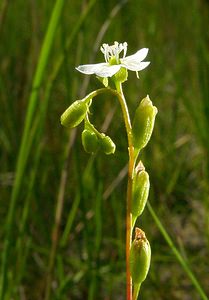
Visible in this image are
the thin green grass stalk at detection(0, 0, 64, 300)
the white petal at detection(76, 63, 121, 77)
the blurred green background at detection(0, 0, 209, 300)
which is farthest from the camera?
the blurred green background at detection(0, 0, 209, 300)

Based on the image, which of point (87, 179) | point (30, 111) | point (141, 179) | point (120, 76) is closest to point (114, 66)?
point (120, 76)

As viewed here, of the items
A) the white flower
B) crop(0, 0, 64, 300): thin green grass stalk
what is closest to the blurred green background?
crop(0, 0, 64, 300): thin green grass stalk

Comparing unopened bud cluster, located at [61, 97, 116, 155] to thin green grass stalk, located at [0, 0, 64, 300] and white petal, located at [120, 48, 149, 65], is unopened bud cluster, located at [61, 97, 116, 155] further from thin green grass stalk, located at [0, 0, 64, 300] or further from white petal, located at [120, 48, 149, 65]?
thin green grass stalk, located at [0, 0, 64, 300]

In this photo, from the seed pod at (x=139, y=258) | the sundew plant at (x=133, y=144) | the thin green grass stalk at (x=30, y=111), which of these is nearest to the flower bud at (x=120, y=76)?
the sundew plant at (x=133, y=144)

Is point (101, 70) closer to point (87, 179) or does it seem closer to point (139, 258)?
point (139, 258)

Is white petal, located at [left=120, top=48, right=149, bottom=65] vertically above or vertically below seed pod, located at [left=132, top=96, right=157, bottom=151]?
above

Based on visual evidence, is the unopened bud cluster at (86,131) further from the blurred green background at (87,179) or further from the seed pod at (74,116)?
the blurred green background at (87,179)

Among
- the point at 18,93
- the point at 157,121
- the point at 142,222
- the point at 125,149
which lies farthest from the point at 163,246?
the point at 18,93
